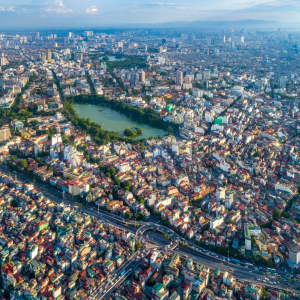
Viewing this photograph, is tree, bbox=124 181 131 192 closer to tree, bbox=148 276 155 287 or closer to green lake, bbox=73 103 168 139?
tree, bbox=148 276 155 287

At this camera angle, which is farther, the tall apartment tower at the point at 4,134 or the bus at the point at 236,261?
the tall apartment tower at the point at 4,134

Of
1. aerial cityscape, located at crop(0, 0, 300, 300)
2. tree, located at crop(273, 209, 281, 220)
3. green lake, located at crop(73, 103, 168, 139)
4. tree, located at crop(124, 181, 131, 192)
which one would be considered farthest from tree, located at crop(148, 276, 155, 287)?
green lake, located at crop(73, 103, 168, 139)

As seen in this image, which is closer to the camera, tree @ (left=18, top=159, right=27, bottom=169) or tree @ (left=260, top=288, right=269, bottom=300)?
tree @ (left=260, top=288, right=269, bottom=300)

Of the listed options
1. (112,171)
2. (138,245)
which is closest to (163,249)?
(138,245)

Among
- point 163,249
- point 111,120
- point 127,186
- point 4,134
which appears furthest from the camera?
point 111,120

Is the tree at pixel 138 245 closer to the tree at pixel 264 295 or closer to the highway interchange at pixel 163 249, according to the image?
the highway interchange at pixel 163 249

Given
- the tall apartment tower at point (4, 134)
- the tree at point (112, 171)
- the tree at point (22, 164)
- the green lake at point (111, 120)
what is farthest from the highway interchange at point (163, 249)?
the green lake at point (111, 120)

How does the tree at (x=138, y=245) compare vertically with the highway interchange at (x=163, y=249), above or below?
above

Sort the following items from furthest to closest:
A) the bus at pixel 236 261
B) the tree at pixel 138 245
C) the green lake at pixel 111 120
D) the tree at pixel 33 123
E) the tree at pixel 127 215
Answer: the green lake at pixel 111 120
the tree at pixel 33 123
the tree at pixel 127 215
the tree at pixel 138 245
the bus at pixel 236 261

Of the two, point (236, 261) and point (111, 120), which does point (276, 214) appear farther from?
point (111, 120)
